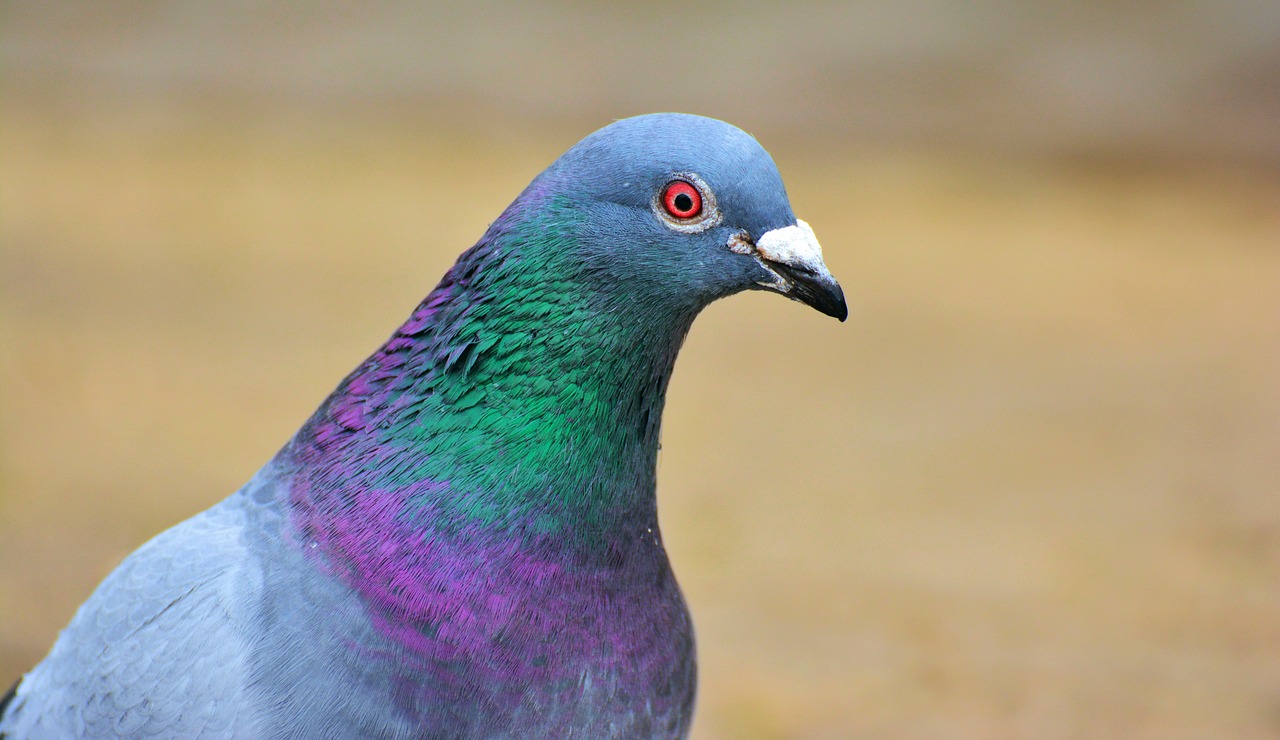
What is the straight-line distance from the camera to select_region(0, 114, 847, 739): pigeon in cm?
223

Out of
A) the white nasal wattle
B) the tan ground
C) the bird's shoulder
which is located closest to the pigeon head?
the white nasal wattle

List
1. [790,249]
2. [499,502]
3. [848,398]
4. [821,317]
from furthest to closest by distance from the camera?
[821,317] → [848,398] → [499,502] → [790,249]

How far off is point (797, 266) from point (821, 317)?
19.3 ft

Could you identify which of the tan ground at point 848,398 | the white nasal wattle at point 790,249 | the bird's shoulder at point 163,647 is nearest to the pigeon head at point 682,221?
the white nasal wattle at point 790,249

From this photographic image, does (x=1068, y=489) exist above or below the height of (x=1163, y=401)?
below

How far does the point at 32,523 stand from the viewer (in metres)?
5.59

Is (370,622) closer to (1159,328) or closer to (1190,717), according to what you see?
(1190,717)

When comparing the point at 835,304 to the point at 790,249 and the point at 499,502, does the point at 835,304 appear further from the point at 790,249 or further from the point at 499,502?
the point at 499,502

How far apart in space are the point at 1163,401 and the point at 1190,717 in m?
2.66

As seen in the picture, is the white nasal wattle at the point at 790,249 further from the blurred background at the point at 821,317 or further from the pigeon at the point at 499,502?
the blurred background at the point at 821,317

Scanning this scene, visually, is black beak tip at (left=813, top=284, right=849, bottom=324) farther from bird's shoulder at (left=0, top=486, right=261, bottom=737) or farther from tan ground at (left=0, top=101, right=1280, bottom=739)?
tan ground at (left=0, top=101, right=1280, bottom=739)

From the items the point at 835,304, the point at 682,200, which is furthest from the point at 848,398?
the point at 682,200

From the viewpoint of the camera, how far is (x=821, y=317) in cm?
801

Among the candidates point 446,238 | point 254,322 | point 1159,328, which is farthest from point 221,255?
point 1159,328
